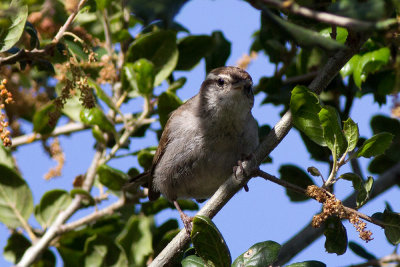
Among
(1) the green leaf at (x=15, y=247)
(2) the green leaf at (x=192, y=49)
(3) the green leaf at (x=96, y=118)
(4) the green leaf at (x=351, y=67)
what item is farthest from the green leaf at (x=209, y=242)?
(2) the green leaf at (x=192, y=49)

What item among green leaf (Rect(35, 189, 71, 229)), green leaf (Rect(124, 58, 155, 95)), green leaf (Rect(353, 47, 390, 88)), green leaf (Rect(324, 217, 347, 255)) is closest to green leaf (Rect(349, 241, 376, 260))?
green leaf (Rect(324, 217, 347, 255))

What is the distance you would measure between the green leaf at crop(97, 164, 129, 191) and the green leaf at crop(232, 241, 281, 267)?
54.0 inches

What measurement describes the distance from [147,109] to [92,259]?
1102 millimetres

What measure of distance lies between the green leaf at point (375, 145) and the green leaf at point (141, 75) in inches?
62.9

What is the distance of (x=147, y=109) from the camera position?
3939mm

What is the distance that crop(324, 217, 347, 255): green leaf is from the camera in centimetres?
265

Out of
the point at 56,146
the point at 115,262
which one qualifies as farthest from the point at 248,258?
the point at 56,146

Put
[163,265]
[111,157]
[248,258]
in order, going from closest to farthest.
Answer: [248,258], [163,265], [111,157]

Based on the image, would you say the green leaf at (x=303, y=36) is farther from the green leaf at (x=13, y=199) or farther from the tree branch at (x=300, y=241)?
the green leaf at (x=13, y=199)

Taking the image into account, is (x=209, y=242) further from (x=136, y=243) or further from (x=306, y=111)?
(x=136, y=243)

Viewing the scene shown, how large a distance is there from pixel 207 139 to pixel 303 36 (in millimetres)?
2475

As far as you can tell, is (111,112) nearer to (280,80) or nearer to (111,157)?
(111,157)

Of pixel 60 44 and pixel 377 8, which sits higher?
pixel 377 8

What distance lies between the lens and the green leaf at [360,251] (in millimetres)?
2835
